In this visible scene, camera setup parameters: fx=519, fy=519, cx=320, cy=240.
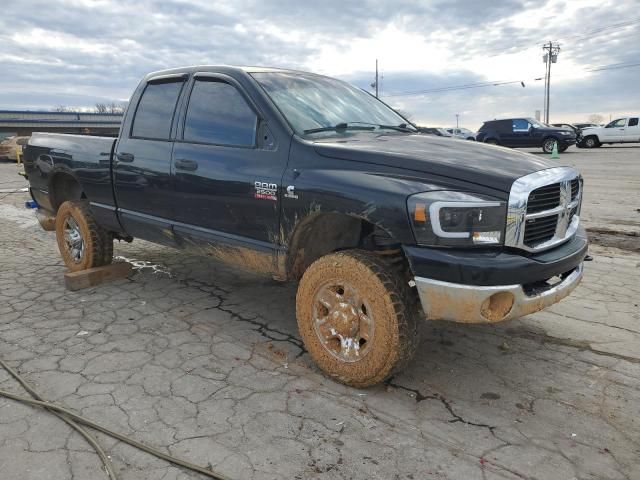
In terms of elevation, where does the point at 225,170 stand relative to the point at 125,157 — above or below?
below

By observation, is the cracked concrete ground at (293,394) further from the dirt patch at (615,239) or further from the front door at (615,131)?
the front door at (615,131)

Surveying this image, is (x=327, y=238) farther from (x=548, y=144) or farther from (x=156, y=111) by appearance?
(x=548, y=144)

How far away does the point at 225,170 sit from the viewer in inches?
141

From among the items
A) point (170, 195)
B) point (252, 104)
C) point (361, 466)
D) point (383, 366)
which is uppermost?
point (252, 104)

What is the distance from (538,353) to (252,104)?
259 cm

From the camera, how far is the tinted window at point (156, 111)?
13.9 ft

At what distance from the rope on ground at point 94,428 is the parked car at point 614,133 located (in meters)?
29.7

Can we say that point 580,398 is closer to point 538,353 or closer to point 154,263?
point 538,353

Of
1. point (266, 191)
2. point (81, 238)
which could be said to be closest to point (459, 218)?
point (266, 191)

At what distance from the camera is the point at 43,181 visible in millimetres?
5523

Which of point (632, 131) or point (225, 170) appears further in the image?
point (632, 131)

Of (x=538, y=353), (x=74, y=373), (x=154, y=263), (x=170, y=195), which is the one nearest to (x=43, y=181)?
(x=154, y=263)

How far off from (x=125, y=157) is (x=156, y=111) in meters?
0.48

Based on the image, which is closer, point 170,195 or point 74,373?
point 74,373
